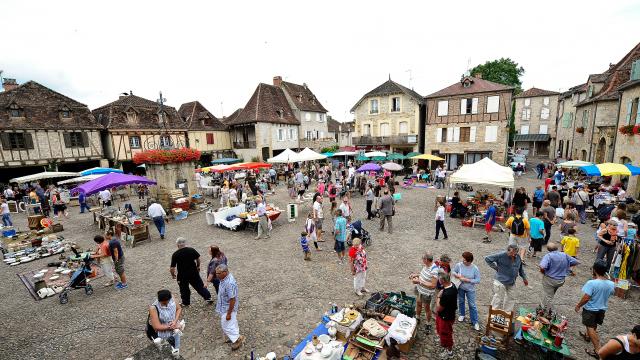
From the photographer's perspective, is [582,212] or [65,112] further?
[65,112]

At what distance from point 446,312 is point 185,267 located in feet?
17.3

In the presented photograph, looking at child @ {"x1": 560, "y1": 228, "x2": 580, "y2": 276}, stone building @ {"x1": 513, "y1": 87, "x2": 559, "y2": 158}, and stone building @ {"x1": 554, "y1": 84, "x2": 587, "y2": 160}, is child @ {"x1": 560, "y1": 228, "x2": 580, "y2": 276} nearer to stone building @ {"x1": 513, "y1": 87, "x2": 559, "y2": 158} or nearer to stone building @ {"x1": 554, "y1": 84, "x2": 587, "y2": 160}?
stone building @ {"x1": 554, "y1": 84, "x2": 587, "y2": 160}

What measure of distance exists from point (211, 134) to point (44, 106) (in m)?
13.6

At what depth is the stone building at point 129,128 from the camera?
24.6 meters

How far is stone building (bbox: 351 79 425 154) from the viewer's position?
94.5 feet

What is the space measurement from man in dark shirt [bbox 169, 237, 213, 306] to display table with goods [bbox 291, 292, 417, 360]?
2879mm

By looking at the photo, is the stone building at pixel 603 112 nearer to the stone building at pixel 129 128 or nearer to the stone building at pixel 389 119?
A: the stone building at pixel 389 119

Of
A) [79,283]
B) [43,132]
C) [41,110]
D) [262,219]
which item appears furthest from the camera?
[41,110]

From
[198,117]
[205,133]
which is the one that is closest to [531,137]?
[205,133]

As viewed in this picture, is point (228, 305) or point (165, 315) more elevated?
point (165, 315)

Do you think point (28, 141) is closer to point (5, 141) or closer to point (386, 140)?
point (5, 141)

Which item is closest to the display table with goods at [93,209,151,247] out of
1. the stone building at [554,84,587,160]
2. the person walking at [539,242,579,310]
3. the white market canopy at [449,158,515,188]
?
the person walking at [539,242,579,310]

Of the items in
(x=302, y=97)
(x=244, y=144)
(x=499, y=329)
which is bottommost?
(x=499, y=329)

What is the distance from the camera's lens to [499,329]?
466cm
